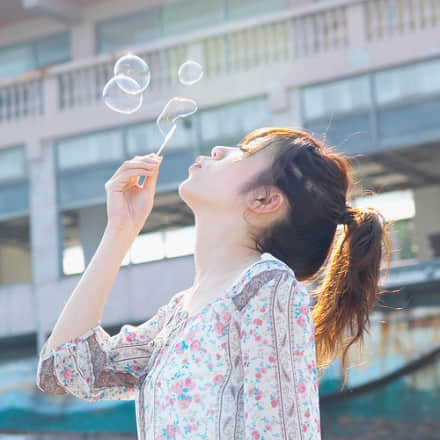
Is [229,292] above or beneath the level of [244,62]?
beneath

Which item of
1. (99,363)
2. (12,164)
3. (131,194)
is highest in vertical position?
(12,164)

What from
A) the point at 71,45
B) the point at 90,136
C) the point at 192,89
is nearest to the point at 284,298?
the point at 192,89

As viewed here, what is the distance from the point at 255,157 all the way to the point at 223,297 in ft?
1.07

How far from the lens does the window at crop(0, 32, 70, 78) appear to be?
9.78 m

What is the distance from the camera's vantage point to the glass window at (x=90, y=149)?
342 inches

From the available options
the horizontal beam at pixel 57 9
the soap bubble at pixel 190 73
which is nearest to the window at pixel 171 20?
the horizontal beam at pixel 57 9

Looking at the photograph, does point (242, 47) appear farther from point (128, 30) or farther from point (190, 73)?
point (190, 73)

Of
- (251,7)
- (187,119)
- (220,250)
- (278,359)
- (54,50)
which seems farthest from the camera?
(54,50)

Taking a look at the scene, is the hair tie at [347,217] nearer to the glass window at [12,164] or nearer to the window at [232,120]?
the window at [232,120]

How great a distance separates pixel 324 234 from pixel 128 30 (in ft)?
27.5

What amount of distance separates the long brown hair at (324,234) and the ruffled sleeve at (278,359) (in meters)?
0.22

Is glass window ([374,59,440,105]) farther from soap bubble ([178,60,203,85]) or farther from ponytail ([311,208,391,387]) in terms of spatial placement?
ponytail ([311,208,391,387])

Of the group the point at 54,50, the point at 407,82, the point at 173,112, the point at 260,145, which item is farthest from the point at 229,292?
the point at 54,50

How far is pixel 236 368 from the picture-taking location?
1.25 metres
